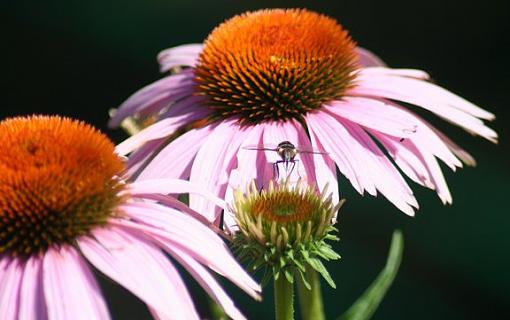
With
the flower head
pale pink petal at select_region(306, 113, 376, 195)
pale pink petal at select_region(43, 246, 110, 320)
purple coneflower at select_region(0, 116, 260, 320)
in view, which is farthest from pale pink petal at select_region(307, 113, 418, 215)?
pale pink petal at select_region(43, 246, 110, 320)

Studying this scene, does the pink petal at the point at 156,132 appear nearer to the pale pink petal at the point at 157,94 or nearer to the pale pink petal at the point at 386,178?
the pale pink petal at the point at 157,94

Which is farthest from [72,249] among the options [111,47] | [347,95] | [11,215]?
[111,47]

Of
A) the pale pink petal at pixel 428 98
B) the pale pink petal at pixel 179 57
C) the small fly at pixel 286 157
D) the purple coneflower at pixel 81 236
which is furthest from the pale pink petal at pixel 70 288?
the pale pink petal at pixel 179 57

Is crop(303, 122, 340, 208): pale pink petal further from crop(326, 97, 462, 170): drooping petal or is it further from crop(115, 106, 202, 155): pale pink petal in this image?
crop(115, 106, 202, 155): pale pink petal

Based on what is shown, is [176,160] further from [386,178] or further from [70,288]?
[70,288]

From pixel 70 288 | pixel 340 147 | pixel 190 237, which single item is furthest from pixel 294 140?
pixel 70 288
